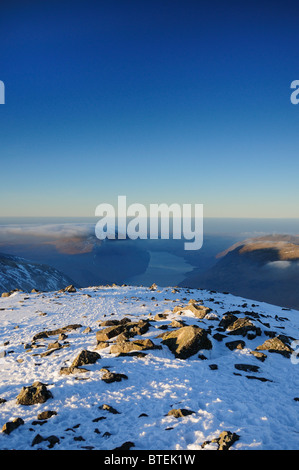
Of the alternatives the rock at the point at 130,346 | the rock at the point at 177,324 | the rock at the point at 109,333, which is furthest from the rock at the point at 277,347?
the rock at the point at 109,333

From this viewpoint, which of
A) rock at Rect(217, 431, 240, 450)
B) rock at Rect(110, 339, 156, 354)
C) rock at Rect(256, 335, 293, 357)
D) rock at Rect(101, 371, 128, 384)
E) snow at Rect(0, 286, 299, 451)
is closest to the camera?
rock at Rect(217, 431, 240, 450)

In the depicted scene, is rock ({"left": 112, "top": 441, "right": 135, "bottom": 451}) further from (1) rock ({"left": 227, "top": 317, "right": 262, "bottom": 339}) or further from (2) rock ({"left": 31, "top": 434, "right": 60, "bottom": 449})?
(1) rock ({"left": 227, "top": 317, "right": 262, "bottom": 339})

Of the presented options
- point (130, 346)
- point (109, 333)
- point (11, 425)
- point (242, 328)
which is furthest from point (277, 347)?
point (11, 425)

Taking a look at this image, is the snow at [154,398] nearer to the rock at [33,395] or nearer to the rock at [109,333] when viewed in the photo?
the rock at [33,395]

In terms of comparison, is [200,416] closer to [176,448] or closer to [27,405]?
[176,448]

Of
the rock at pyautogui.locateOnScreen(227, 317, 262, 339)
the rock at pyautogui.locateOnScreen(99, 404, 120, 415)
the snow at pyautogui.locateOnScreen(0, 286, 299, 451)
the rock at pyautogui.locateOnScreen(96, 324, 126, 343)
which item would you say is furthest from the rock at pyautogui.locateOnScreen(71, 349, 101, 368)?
the rock at pyautogui.locateOnScreen(227, 317, 262, 339)

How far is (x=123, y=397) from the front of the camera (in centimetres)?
1033

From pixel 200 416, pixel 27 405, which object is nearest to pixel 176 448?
pixel 200 416

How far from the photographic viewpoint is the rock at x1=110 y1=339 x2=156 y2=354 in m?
14.6

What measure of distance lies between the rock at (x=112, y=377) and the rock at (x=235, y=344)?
7.29m

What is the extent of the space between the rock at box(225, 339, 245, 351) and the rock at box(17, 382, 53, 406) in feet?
34.8

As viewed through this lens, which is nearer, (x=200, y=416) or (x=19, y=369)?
(x=200, y=416)
